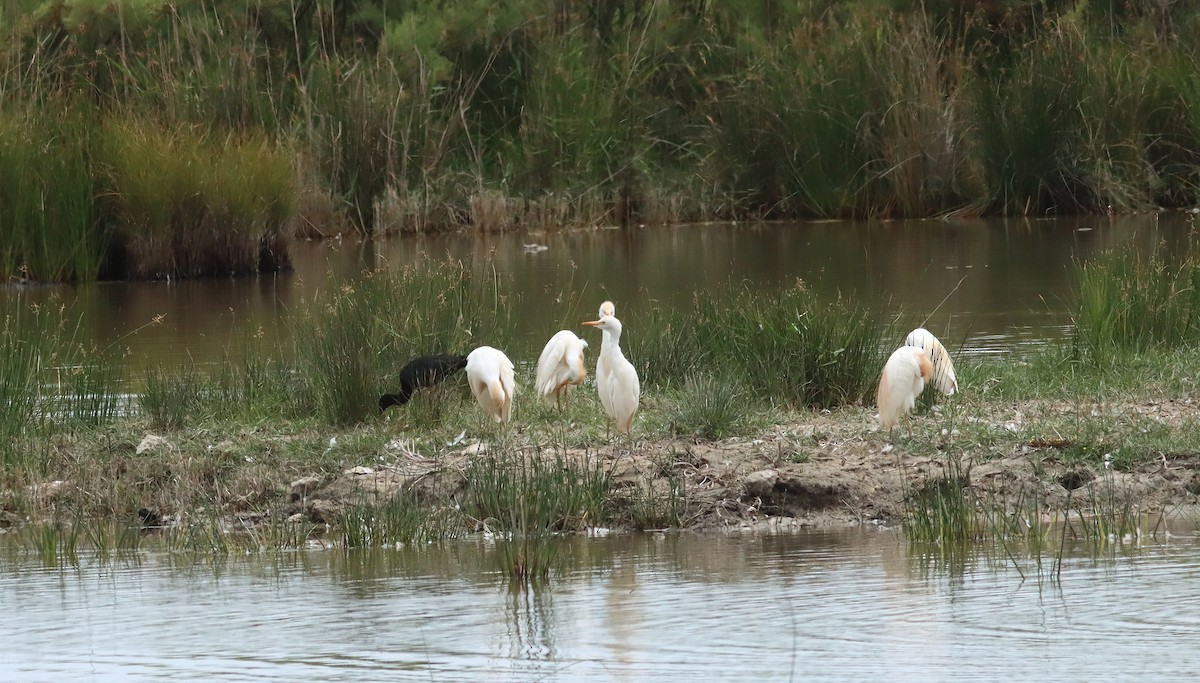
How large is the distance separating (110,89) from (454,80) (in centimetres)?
489

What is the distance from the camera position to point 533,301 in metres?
15.2

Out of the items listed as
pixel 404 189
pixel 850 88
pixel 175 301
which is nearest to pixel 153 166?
pixel 175 301

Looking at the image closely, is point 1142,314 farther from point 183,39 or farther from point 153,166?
point 183,39

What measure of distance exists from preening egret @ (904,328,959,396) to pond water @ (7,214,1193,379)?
7.05 ft

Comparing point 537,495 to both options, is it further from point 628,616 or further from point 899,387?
point 899,387

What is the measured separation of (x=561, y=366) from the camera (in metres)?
9.13

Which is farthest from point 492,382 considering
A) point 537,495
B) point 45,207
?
point 45,207

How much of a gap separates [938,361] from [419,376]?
2.61 metres

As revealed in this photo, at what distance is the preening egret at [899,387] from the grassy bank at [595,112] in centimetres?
1175

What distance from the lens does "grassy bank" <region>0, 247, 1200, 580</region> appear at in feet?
23.4

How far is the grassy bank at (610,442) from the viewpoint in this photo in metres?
7.14

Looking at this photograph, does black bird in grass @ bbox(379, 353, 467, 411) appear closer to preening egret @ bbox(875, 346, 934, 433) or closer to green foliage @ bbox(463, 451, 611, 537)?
green foliage @ bbox(463, 451, 611, 537)

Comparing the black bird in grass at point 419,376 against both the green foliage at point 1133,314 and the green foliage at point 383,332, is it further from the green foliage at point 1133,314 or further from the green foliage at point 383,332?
the green foliage at point 1133,314

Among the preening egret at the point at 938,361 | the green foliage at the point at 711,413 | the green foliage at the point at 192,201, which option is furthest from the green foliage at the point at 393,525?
the green foliage at the point at 192,201
